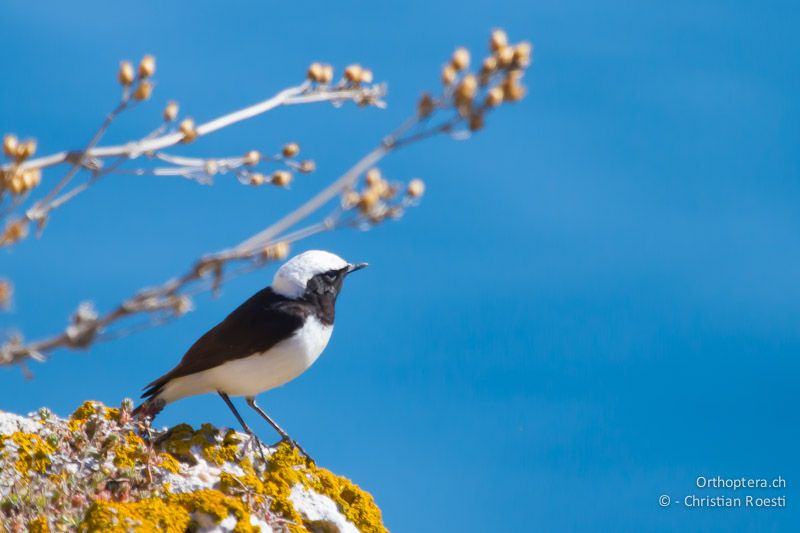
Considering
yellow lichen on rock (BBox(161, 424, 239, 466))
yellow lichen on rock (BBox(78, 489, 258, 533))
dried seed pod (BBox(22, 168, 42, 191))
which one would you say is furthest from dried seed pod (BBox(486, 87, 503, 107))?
yellow lichen on rock (BBox(161, 424, 239, 466))

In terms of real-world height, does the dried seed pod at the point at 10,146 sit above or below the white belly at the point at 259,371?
below

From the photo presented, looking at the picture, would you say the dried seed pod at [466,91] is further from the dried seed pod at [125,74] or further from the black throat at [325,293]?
the black throat at [325,293]

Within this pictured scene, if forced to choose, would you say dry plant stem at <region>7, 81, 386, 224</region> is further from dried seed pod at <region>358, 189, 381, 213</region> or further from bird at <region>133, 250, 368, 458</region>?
bird at <region>133, 250, 368, 458</region>

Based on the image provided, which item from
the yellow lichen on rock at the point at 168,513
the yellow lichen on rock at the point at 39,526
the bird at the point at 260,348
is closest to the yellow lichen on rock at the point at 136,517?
the yellow lichen on rock at the point at 168,513

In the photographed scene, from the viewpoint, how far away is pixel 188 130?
3.64m

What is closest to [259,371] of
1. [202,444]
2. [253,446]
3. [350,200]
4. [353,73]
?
[253,446]

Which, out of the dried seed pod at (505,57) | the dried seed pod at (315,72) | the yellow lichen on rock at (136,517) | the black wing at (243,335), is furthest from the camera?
the black wing at (243,335)

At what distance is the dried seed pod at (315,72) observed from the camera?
14.1ft

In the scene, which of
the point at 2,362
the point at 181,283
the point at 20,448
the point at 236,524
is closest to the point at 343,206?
the point at 181,283

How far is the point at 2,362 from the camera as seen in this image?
10.1 feet

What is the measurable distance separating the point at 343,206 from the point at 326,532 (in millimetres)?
4027

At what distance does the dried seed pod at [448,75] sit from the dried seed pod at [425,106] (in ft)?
0.27

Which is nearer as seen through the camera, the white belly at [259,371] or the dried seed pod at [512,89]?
the dried seed pod at [512,89]

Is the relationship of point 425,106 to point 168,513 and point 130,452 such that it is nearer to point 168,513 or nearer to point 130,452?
point 168,513
